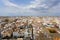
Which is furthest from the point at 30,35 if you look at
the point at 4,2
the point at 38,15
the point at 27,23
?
the point at 4,2

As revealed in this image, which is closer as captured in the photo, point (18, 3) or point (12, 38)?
point (12, 38)

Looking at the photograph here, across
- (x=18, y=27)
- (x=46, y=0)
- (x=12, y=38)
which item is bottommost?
(x=12, y=38)

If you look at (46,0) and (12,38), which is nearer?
(12,38)

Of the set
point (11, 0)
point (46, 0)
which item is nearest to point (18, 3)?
point (11, 0)

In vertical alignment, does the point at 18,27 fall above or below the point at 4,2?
below

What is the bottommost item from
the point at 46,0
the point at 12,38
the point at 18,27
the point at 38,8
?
the point at 12,38

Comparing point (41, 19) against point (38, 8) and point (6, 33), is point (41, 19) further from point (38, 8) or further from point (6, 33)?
point (6, 33)

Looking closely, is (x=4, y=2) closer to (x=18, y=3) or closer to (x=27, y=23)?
(x=18, y=3)

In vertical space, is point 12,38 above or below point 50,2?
below
